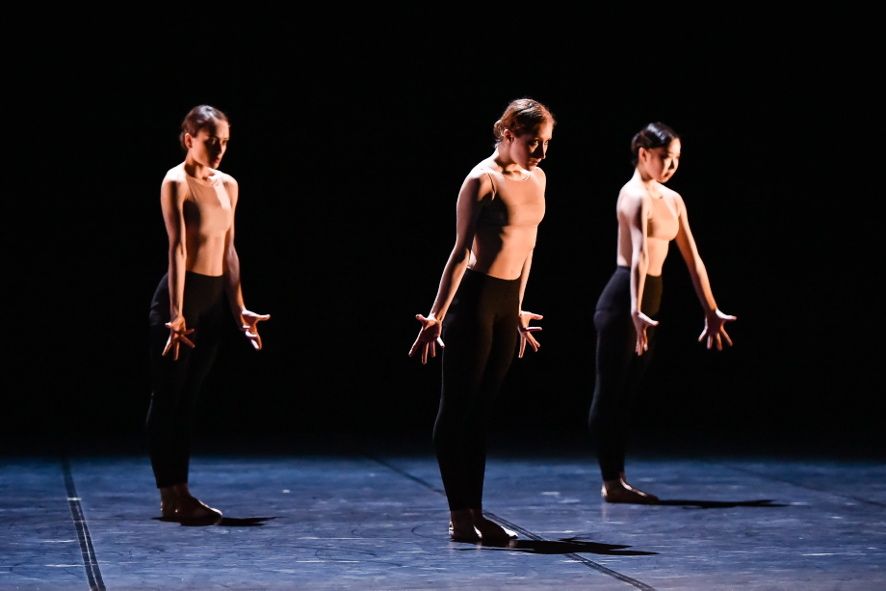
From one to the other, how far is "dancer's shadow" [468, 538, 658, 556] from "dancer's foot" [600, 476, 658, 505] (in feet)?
3.10

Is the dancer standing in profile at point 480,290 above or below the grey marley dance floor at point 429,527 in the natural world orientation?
above

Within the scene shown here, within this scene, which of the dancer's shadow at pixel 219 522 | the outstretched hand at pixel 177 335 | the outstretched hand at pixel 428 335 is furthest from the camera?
the dancer's shadow at pixel 219 522

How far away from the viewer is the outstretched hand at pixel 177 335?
178 inches

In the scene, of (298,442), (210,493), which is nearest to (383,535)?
(210,493)

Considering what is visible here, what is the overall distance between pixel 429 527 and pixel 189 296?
1.06 m

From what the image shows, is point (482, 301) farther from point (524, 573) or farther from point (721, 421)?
point (721, 421)

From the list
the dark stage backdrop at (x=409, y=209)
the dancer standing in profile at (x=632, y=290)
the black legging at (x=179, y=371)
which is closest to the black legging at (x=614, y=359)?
the dancer standing in profile at (x=632, y=290)

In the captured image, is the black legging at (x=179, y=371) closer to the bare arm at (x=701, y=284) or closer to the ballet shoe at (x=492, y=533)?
the ballet shoe at (x=492, y=533)

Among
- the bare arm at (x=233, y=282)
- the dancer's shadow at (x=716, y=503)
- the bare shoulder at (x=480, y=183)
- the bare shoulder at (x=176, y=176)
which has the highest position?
the bare shoulder at (x=176, y=176)

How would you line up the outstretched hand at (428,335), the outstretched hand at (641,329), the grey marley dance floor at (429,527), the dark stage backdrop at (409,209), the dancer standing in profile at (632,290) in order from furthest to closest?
the dark stage backdrop at (409,209)
the dancer standing in profile at (632,290)
the outstretched hand at (641,329)
the outstretched hand at (428,335)
the grey marley dance floor at (429,527)

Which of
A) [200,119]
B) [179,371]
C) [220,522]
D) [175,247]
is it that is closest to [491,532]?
[220,522]

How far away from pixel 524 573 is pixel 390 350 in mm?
4776

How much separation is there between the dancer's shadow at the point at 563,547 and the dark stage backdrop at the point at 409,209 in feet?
12.4

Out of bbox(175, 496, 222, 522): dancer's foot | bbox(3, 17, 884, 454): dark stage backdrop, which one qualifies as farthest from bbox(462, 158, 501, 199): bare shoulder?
bbox(3, 17, 884, 454): dark stage backdrop
